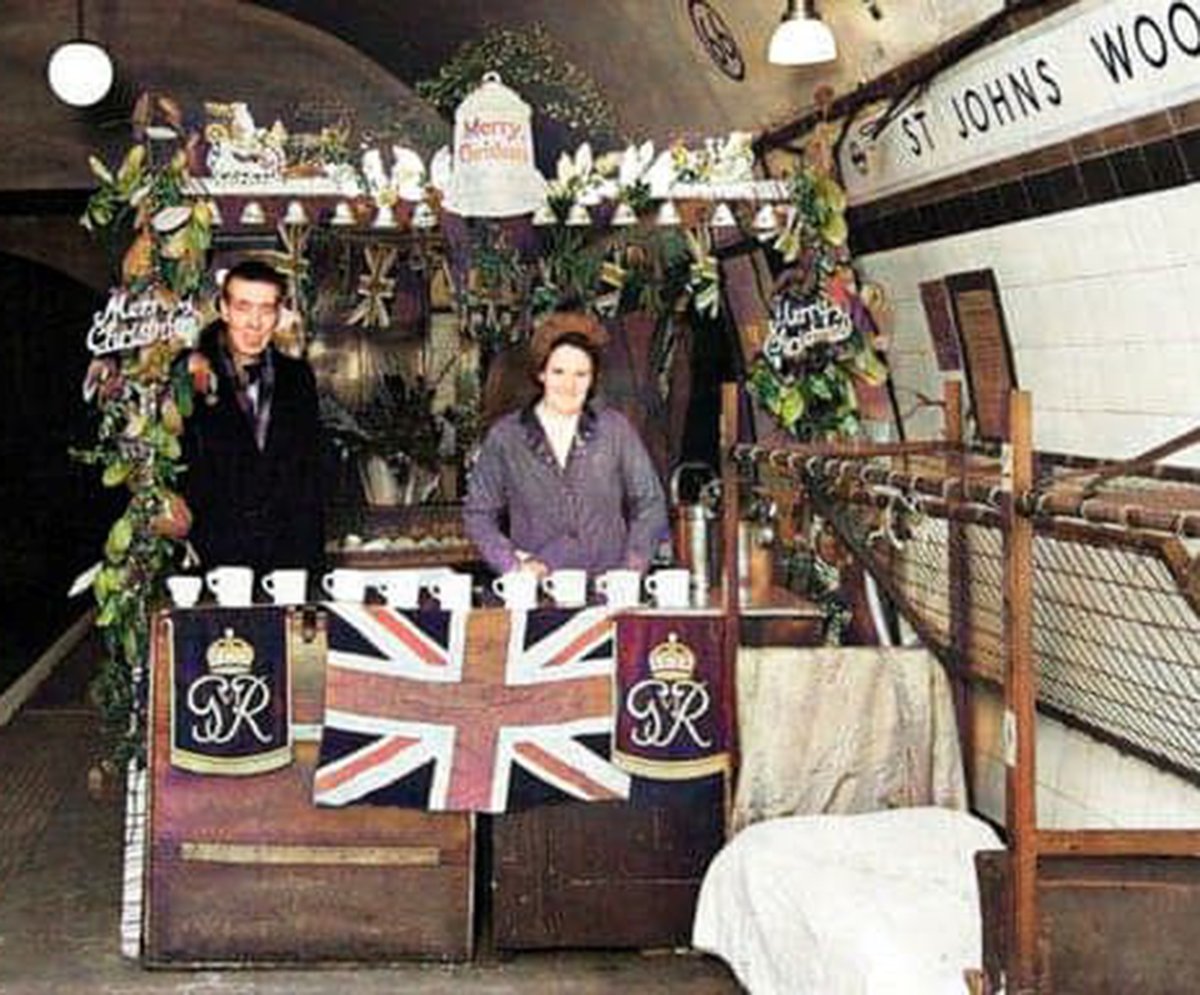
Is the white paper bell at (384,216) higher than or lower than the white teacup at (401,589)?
higher

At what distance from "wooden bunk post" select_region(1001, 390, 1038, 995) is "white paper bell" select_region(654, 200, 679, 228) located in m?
2.89

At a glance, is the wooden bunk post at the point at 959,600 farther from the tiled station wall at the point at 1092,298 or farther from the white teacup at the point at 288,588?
the white teacup at the point at 288,588

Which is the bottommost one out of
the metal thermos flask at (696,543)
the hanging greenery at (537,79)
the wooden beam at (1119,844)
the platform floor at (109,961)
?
the platform floor at (109,961)

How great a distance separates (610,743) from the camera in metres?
5.67

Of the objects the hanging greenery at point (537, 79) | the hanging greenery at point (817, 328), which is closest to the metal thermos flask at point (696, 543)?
the hanging greenery at point (817, 328)

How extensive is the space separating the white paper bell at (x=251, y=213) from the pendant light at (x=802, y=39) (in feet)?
5.21

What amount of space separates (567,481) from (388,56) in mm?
5831

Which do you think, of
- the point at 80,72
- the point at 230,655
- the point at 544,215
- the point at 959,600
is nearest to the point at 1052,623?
the point at 959,600

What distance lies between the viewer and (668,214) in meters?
6.63

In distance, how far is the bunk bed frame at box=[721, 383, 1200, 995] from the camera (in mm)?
3773

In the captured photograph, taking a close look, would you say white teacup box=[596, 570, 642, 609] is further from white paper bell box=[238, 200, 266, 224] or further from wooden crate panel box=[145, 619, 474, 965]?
white paper bell box=[238, 200, 266, 224]

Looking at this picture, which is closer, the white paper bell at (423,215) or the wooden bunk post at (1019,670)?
the wooden bunk post at (1019,670)

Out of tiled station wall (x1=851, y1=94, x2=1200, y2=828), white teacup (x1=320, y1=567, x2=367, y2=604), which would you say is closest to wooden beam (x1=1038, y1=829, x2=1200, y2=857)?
tiled station wall (x1=851, y1=94, x2=1200, y2=828)

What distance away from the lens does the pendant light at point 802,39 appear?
20.4ft
